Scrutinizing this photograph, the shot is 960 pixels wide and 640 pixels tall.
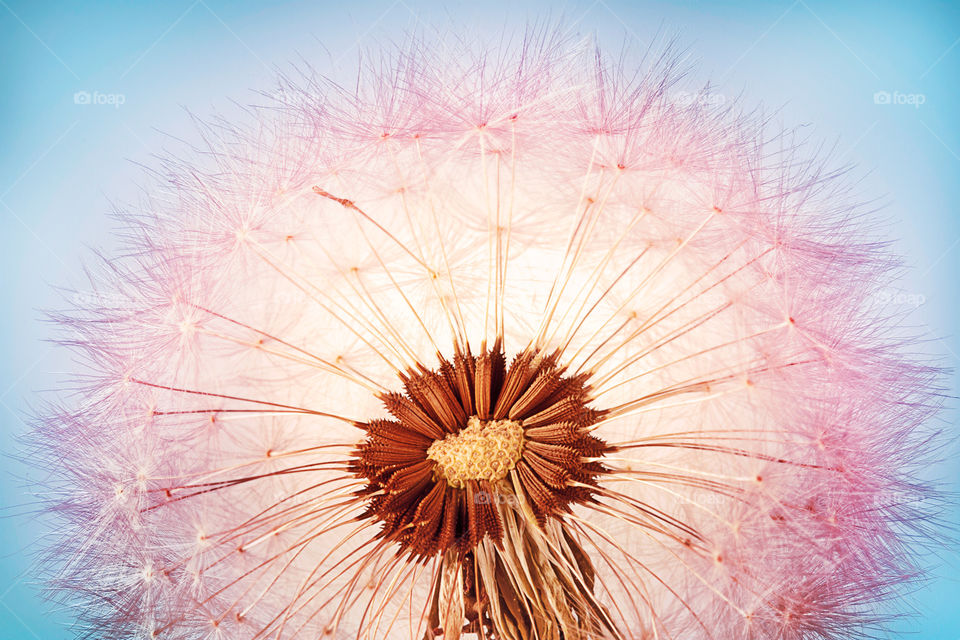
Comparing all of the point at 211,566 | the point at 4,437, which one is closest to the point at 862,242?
the point at 211,566

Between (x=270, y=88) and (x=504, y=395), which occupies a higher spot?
(x=270, y=88)

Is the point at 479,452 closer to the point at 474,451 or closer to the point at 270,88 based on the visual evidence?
the point at 474,451

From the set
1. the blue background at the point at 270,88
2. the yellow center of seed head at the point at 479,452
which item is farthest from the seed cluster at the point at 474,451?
the blue background at the point at 270,88

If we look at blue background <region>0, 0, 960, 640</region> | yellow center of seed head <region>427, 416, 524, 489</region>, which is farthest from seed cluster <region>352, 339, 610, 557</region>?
blue background <region>0, 0, 960, 640</region>

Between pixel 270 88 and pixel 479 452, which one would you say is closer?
pixel 479 452

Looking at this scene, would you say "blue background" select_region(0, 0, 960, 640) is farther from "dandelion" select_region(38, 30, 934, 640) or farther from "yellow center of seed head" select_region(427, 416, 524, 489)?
"yellow center of seed head" select_region(427, 416, 524, 489)

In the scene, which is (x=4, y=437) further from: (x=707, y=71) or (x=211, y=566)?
(x=707, y=71)

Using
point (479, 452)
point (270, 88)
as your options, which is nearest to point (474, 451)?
point (479, 452)
